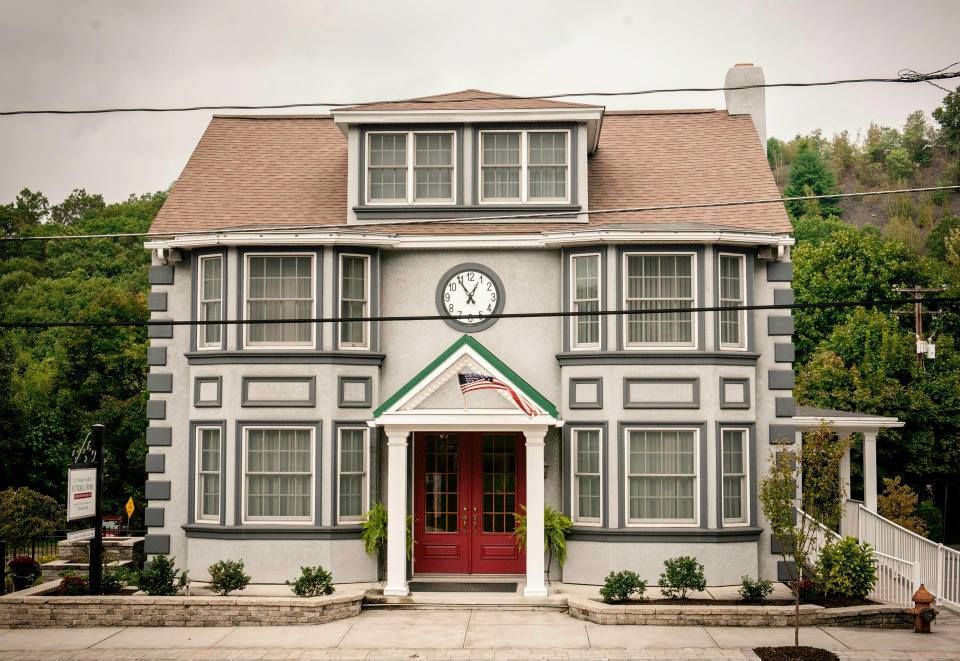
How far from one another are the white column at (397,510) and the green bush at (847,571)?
7.23 metres

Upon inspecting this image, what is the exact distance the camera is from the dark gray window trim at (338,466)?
20766mm

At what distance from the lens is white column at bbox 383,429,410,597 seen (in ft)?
64.8

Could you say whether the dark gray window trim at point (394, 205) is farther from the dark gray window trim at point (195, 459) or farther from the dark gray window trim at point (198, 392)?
the dark gray window trim at point (195, 459)

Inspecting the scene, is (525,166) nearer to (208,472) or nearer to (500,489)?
(500,489)

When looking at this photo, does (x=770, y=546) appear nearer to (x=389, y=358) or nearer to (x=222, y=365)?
(x=389, y=358)

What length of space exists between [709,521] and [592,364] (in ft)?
11.7

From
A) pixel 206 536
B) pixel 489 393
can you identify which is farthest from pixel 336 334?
pixel 206 536

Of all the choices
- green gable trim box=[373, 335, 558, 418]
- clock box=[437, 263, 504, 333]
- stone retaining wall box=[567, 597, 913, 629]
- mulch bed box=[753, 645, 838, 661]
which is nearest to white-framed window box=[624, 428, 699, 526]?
green gable trim box=[373, 335, 558, 418]

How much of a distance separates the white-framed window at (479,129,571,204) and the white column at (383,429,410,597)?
5.29 metres

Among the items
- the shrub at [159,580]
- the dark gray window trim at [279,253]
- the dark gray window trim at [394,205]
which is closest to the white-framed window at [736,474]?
the dark gray window trim at [394,205]

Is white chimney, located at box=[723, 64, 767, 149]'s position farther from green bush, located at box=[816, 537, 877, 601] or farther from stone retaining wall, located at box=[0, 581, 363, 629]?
stone retaining wall, located at box=[0, 581, 363, 629]

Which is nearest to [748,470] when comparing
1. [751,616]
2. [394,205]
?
[751,616]

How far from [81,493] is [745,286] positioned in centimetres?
1253

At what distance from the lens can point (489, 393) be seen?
19.8 meters
